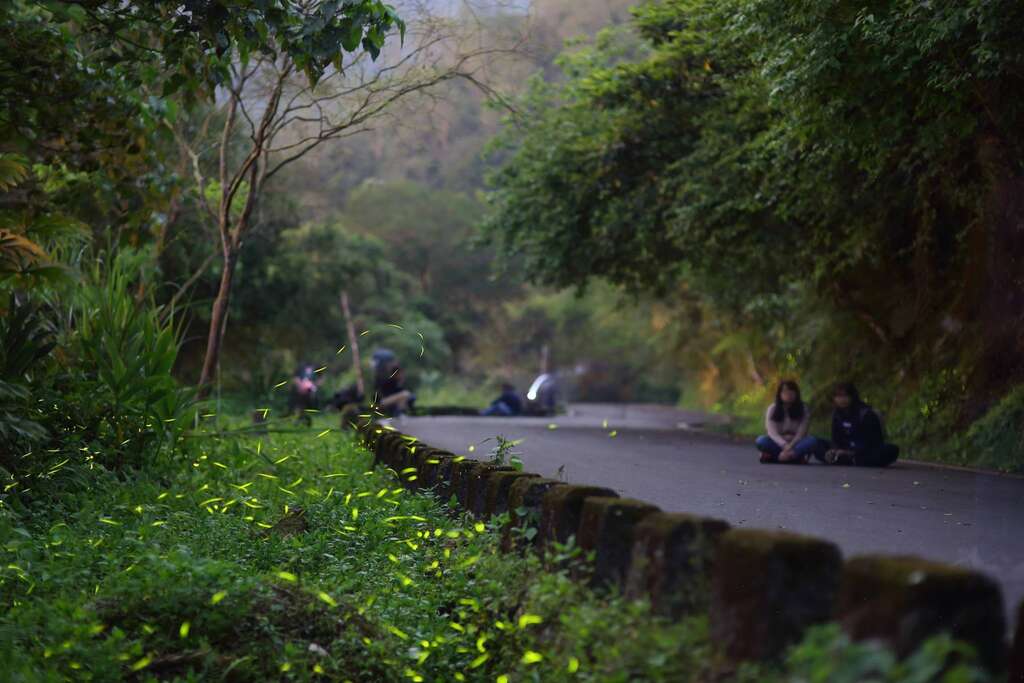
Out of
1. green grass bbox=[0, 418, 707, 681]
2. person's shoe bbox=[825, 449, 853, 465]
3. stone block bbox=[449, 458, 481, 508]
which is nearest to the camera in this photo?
green grass bbox=[0, 418, 707, 681]

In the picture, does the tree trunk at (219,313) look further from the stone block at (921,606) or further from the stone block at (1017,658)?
the stone block at (921,606)

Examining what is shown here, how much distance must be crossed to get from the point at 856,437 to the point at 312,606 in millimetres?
9446

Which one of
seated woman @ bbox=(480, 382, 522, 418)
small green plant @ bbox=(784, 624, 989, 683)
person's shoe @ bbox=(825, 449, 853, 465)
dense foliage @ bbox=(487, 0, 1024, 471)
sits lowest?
seated woman @ bbox=(480, 382, 522, 418)

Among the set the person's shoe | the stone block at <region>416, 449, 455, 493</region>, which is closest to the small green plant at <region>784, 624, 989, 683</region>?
the stone block at <region>416, 449, 455, 493</region>

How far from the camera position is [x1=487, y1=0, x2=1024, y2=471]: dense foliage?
40.8 feet

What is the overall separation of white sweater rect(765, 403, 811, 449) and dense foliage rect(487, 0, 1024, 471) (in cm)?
270

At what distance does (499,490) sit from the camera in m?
7.55

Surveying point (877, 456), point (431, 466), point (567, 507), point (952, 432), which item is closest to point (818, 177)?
point (952, 432)

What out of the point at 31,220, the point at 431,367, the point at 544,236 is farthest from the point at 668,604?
the point at 431,367

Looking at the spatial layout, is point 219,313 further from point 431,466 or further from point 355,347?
point 355,347

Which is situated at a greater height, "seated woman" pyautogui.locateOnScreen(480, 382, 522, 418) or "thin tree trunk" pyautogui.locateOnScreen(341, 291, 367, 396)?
"thin tree trunk" pyautogui.locateOnScreen(341, 291, 367, 396)

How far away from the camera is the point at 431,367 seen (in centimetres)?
5816

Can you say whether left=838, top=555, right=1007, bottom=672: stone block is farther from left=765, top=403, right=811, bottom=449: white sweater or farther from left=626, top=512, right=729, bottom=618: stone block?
left=765, top=403, right=811, bottom=449: white sweater

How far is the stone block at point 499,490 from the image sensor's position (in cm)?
742
